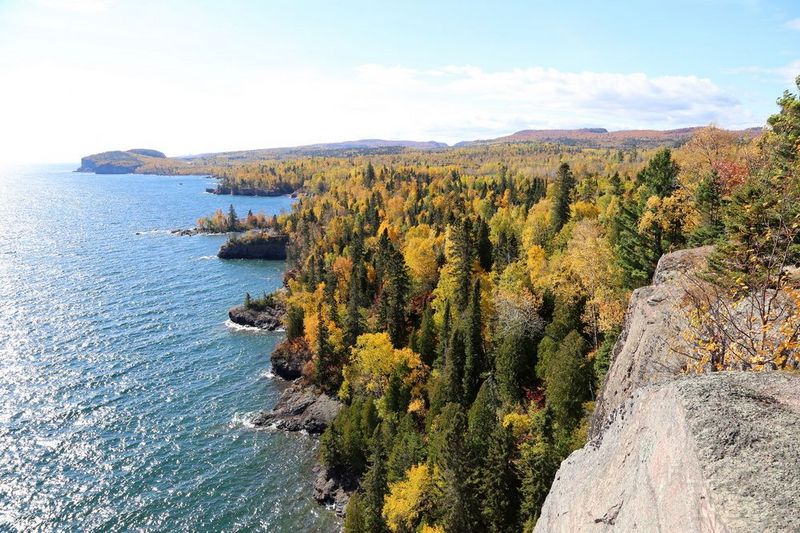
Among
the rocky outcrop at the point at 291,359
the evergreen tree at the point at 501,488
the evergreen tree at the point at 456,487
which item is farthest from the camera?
the rocky outcrop at the point at 291,359

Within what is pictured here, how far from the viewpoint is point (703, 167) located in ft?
137

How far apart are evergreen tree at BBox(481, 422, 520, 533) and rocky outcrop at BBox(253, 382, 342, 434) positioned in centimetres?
2740

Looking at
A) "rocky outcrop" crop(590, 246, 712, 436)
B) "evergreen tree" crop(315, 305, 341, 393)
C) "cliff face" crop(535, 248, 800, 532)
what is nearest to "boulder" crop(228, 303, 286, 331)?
"evergreen tree" crop(315, 305, 341, 393)

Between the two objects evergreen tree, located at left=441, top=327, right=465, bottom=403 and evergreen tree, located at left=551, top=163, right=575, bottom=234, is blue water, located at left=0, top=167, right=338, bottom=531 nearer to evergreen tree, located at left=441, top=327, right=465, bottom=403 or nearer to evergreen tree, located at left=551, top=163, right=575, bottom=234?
evergreen tree, located at left=441, top=327, right=465, bottom=403

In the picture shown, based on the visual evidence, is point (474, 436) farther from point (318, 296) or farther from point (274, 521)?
point (318, 296)

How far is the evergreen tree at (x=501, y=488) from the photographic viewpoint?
40.4 m

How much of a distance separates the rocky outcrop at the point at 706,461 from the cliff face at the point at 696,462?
0.02 metres

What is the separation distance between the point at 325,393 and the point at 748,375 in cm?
6230

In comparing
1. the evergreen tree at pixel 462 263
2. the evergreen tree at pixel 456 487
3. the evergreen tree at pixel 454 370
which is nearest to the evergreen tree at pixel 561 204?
the evergreen tree at pixel 462 263

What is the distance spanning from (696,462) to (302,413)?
61.7m

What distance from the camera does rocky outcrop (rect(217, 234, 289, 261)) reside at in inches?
5955

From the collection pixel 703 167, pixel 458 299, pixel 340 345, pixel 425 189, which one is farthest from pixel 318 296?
pixel 425 189

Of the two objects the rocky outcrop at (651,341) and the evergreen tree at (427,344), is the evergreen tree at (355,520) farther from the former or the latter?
the rocky outcrop at (651,341)

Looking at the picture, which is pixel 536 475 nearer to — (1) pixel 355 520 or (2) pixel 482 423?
(2) pixel 482 423
